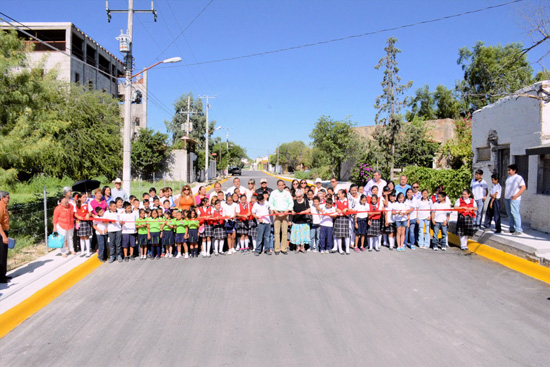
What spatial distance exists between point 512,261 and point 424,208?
2.33m

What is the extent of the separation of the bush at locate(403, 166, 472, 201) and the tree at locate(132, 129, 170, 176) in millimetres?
22695

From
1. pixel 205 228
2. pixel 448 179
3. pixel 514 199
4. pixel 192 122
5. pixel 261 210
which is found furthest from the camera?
pixel 192 122

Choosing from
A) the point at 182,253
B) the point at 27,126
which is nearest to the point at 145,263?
the point at 182,253

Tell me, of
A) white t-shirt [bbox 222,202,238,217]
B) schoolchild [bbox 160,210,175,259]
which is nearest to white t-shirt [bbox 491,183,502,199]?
white t-shirt [bbox 222,202,238,217]

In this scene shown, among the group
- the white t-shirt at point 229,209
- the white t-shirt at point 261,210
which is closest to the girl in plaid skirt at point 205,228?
the white t-shirt at point 229,209

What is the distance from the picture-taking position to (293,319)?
5.40 metres

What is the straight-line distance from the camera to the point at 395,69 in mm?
24344

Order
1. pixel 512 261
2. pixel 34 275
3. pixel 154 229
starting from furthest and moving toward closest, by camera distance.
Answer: pixel 154 229
pixel 512 261
pixel 34 275

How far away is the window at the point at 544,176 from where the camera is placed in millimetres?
10445

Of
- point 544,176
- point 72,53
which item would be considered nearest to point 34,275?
point 544,176

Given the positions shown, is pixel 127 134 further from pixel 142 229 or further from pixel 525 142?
pixel 525 142

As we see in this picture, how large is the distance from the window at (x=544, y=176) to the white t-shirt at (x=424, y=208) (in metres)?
3.00

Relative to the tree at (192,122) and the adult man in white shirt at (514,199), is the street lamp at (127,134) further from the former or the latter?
the tree at (192,122)

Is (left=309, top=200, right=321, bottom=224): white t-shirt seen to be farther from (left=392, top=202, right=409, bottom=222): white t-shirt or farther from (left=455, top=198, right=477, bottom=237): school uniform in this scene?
(left=455, top=198, right=477, bottom=237): school uniform
